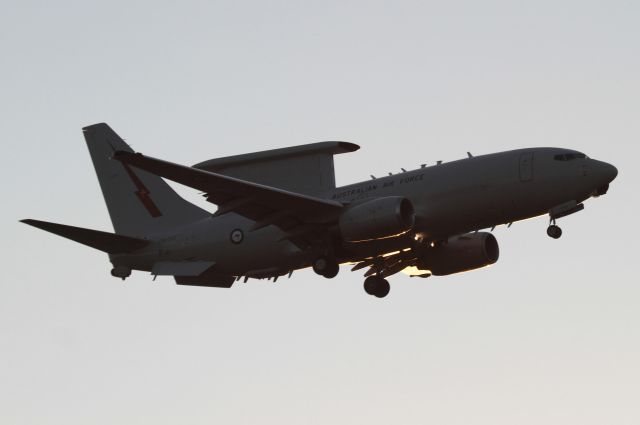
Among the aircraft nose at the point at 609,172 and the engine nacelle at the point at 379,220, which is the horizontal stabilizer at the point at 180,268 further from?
the aircraft nose at the point at 609,172

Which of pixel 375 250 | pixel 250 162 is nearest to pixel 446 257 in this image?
pixel 375 250

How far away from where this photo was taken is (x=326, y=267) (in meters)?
49.8

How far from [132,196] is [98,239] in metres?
5.07

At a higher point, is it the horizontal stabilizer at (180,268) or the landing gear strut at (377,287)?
the horizontal stabilizer at (180,268)

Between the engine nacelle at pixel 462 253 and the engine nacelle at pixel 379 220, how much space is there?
607cm

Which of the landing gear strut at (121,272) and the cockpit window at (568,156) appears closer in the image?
the cockpit window at (568,156)

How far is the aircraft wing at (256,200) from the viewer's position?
45.5 m

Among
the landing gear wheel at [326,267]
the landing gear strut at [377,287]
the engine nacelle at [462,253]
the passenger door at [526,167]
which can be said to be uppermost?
the passenger door at [526,167]

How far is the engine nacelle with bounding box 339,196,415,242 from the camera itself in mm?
46812

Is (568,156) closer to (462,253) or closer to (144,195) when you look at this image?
(462,253)

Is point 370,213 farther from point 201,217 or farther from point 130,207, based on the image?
point 130,207

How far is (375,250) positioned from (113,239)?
458 inches

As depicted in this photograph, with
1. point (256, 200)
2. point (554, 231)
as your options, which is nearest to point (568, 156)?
point (554, 231)

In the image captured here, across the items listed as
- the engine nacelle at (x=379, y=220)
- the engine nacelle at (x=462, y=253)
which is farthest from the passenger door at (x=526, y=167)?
the engine nacelle at (x=462, y=253)
